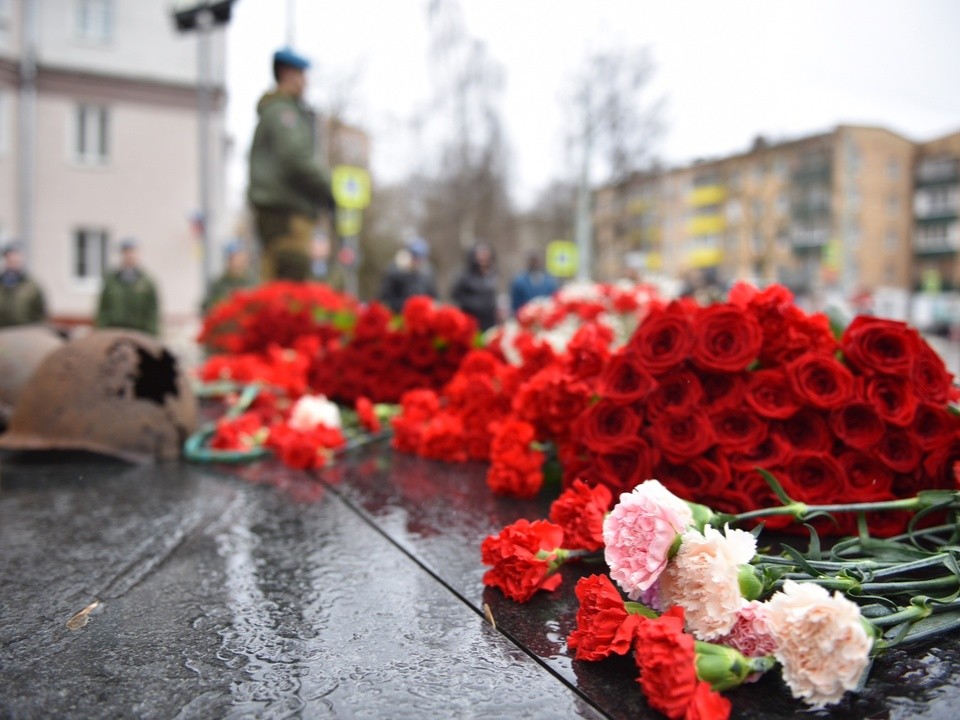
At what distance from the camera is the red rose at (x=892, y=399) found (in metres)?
2.17

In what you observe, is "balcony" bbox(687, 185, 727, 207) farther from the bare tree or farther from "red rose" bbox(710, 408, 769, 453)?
"red rose" bbox(710, 408, 769, 453)

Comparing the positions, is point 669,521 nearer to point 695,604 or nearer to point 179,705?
point 695,604

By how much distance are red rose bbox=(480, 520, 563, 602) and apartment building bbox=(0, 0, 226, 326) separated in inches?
918

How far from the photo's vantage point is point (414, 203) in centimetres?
3528

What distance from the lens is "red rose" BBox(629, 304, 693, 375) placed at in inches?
89.6

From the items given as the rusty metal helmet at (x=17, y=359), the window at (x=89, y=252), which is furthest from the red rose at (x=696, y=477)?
the window at (x=89, y=252)

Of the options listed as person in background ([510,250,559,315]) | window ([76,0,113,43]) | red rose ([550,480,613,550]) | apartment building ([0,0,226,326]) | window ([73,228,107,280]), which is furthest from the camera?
window ([76,0,113,43])

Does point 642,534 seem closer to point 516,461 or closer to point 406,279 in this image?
point 516,461

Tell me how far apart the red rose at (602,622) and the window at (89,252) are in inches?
992

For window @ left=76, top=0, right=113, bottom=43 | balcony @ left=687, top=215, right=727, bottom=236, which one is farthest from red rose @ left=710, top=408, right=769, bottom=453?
balcony @ left=687, top=215, right=727, bottom=236

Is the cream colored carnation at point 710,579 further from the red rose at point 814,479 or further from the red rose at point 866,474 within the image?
the red rose at point 866,474

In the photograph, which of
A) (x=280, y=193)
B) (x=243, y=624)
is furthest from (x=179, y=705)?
(x=280, y=193)

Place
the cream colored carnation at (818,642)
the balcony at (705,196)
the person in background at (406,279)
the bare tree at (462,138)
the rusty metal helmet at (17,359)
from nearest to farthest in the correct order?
1. the cream colored carnation at (818,642)
2. the rusty metal helmet at (17,359)
3. the person in background at (406,279)
4. the bare tree at (462,138)
5. the balcony at (705,196)

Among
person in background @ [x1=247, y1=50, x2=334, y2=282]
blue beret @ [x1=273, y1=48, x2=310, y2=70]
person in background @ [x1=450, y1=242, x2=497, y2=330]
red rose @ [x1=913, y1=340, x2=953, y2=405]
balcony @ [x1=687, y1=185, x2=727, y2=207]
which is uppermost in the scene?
balcony @ [x1=687, y1=185, x2=727, y2=207]
